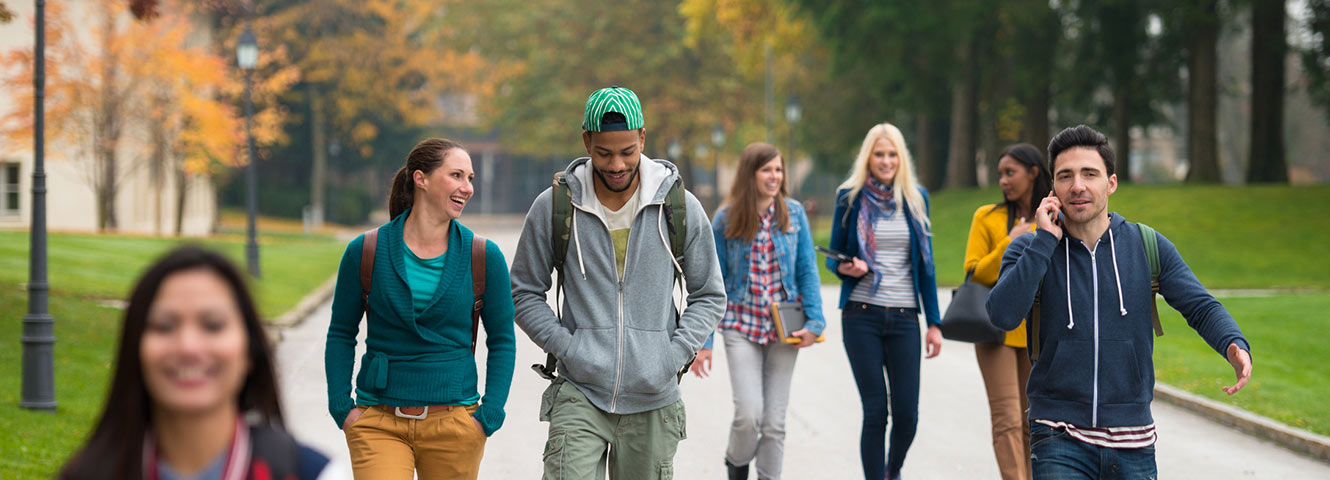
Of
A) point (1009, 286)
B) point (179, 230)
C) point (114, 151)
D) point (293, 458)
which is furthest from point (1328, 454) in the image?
point (179, 230)

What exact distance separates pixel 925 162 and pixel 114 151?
77.1ft

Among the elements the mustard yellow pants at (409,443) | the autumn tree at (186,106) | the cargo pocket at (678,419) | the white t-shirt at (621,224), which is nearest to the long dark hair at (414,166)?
the white t-shirt at (621,224)

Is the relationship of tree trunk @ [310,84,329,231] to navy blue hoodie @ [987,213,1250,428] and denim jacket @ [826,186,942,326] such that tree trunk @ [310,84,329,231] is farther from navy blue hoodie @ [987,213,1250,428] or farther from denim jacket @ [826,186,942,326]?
navy blue hoodie @ [987,213,1250,428]

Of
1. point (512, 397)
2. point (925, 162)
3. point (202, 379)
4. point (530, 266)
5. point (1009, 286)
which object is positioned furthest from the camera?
point (925, 162)

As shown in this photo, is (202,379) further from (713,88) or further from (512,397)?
(713,88)

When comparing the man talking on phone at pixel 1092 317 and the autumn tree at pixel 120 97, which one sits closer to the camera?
the man talking on phone at pixel 1092 317

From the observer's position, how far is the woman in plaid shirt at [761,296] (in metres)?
6.43

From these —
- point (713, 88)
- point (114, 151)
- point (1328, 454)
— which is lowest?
point (1328, 454)

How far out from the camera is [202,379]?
2.24 meters

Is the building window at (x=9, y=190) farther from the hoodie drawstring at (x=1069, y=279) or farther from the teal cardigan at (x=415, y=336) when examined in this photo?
the hoodie drawstring at (x=1069, y=279)

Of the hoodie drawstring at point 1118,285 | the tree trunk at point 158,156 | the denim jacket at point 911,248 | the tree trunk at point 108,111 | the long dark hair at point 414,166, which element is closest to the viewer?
the hoodie drawstring at point 1118,285

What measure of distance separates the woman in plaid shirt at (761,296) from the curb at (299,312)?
833 centimetres

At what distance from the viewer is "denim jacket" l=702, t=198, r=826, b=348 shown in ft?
21.6

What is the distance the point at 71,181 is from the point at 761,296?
3278 cm
